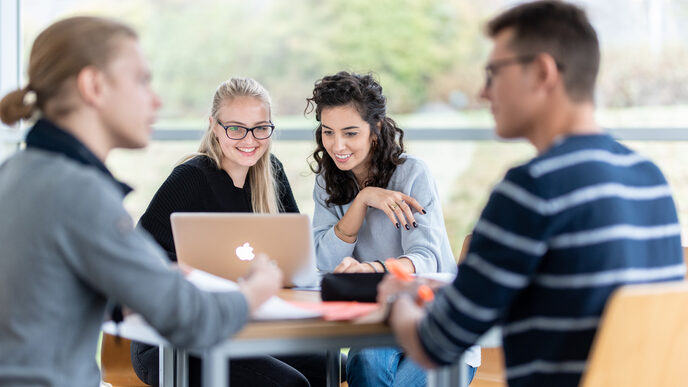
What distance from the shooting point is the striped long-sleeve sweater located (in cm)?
120

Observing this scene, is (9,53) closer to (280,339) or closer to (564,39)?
(280,339)

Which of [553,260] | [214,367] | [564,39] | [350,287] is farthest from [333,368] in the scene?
[564,39]

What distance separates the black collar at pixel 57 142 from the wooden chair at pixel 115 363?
54.0 inches

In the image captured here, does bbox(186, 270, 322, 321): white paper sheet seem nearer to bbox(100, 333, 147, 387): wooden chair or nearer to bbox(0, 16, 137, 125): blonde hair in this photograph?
bbox(0, 16, 137, 125): blonde hair

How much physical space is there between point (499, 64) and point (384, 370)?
3.56ft

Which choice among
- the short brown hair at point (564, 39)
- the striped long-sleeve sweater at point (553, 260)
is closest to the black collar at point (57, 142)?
the striped long-sleeve sweater at point (553, 260)

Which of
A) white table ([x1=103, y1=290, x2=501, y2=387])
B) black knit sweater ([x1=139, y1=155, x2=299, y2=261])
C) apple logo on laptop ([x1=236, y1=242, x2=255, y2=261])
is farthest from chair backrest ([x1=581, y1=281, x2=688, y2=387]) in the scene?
black knit sweater ([x1=139, y1=155, x2=299, y2=261])

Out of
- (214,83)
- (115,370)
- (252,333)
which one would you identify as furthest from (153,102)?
(214,83)

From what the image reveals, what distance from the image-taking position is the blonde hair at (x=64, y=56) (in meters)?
1.30

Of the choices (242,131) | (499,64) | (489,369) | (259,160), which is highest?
(499,64)

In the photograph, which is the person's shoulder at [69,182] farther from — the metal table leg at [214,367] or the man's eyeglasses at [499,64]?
the man's eyeglasses at [499,64]

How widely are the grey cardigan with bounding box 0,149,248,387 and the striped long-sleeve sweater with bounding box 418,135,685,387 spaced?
435 mm

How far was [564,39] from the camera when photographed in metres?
1.32

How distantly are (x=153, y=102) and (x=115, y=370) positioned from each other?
4.65 feet
